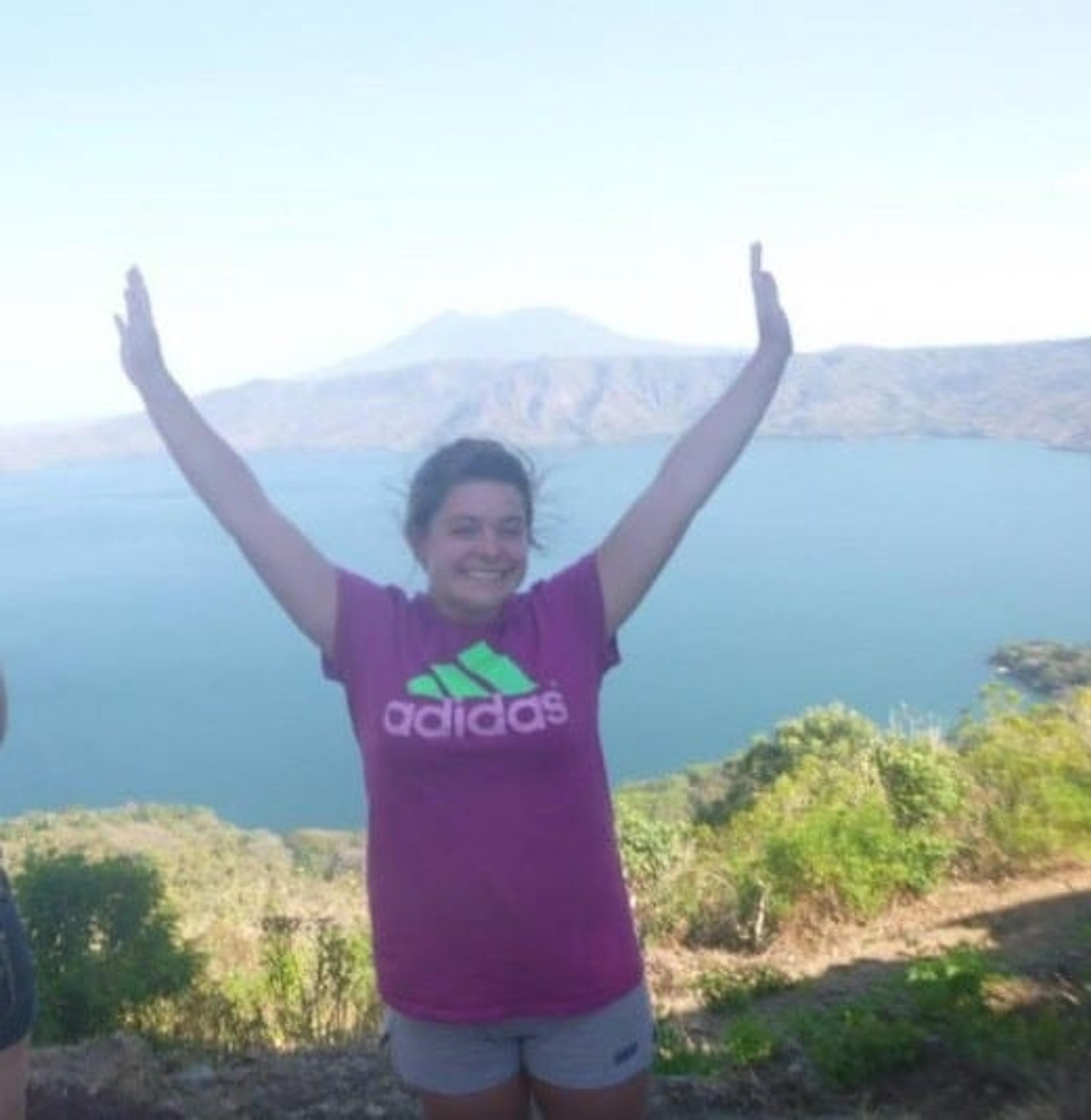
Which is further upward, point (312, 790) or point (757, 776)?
point (757, 776)

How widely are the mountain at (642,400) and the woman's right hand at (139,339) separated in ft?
249

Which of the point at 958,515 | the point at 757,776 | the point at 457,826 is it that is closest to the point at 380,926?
the point at 457,826

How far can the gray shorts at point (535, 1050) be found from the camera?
5.34 ft

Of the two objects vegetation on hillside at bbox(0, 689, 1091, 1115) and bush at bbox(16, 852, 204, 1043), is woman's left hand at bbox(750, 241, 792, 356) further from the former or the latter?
bush at bbox(16, 852, 204, 1043)

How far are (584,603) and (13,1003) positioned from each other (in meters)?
0.95

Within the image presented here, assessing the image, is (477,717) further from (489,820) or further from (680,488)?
(680,488)

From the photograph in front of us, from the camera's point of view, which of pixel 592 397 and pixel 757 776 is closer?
pixel 757 776

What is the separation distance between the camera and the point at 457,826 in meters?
1.57

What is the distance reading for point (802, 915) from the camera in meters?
5.96

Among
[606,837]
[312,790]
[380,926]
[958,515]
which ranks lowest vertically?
[312,790]

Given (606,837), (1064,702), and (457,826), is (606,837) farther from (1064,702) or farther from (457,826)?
(1064,702)

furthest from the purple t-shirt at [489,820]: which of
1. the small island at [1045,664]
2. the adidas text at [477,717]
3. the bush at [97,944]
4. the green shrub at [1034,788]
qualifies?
the small island at [1045,664]

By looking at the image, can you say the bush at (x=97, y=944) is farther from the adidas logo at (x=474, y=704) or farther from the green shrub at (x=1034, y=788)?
the green shrub at (x=1034, y=788)

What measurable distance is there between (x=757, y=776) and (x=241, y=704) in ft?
117
